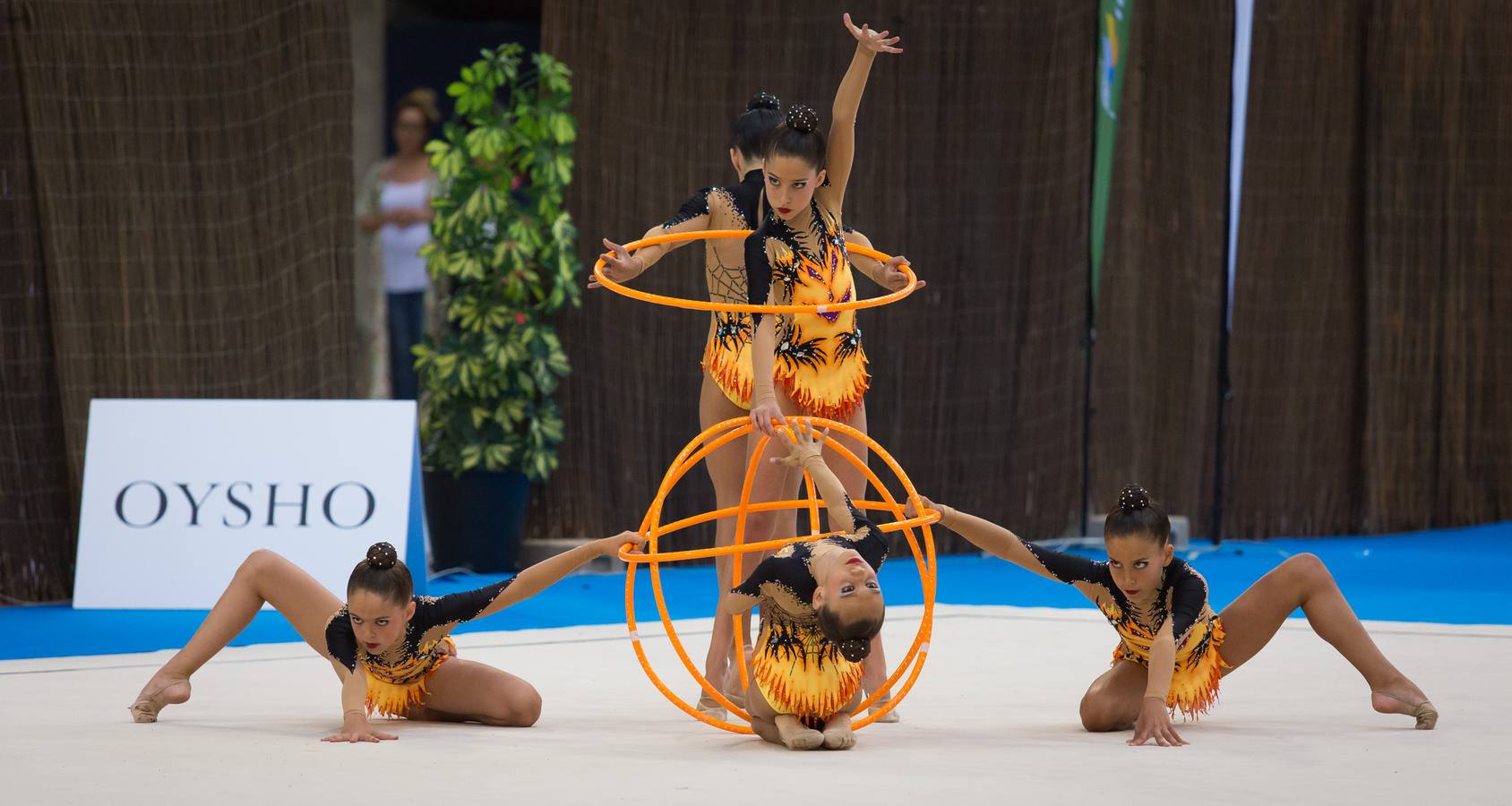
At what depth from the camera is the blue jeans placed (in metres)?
6.55

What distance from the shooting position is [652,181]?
6.25 m

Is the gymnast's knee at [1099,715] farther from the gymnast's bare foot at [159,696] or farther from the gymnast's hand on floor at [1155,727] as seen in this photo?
the gymnast's bare foot at [159,696]

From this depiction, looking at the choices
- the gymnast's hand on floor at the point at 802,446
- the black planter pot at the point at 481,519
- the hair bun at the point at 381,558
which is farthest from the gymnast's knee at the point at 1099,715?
the black planter pot at the point at 481,519

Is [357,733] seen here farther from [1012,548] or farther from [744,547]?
[1012,548]

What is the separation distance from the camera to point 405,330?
6.58 meters

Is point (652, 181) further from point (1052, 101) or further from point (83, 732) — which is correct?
point (83, 732)

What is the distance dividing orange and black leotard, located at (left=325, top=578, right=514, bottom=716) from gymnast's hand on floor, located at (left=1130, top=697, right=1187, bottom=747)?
1.25 meters

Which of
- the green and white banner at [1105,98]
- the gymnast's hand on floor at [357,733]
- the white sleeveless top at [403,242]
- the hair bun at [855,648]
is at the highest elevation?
the green and white banner at [1105,98]

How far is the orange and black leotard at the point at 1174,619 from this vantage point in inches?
125

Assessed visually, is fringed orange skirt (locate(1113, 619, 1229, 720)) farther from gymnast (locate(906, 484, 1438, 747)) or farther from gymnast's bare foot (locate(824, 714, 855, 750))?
gymnast's bare foot (locate(824, 714, 855, 750))

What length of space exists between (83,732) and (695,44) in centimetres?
393

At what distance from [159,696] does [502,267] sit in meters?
2.86

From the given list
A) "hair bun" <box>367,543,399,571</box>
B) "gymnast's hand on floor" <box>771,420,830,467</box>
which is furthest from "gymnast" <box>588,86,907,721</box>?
"hair bun" <box>367,543,399,571</box>

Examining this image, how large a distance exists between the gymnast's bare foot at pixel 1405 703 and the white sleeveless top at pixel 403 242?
4.29 m
